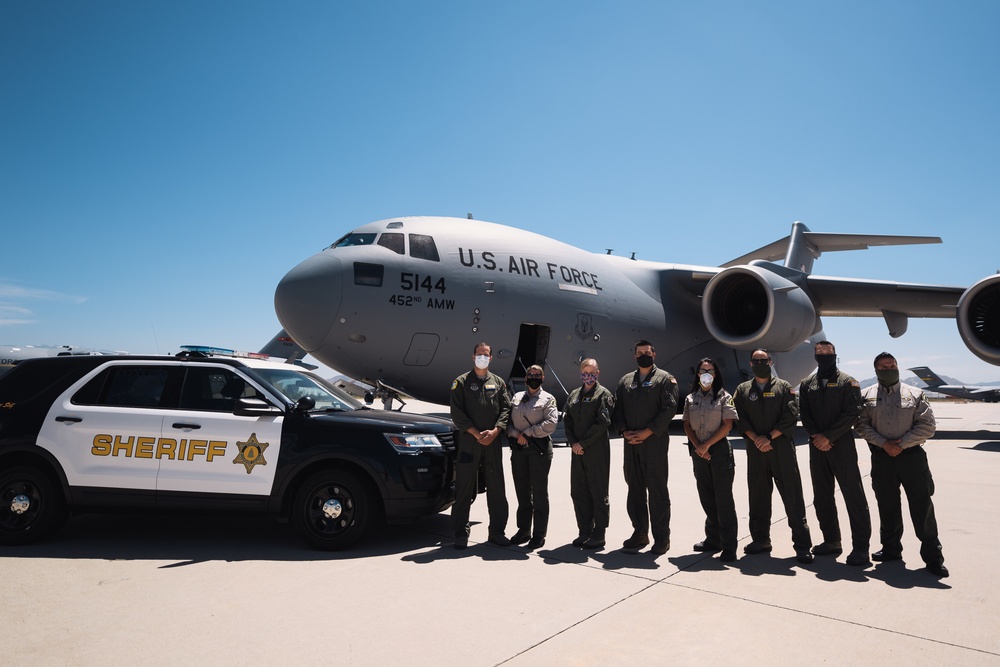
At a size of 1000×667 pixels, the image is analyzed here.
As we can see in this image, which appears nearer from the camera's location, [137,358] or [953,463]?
[137,358]

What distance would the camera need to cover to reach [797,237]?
1931 centimetres

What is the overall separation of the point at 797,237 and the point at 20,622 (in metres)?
20.1

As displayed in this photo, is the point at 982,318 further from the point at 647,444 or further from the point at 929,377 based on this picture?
the point at 929,377

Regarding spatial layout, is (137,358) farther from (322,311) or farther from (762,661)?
(762,661)

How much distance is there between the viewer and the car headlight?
5.29 meters

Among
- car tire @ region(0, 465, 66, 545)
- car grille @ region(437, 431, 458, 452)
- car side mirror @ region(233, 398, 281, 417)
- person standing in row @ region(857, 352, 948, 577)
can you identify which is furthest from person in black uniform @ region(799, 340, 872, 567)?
car tire @ region(0, 465, 66, 545)

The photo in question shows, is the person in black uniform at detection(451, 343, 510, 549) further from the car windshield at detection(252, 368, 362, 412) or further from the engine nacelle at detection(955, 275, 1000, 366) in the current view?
the engine nacelle at detection(955, 275, 1000, 366)

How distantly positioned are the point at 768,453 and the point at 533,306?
7.14 metres

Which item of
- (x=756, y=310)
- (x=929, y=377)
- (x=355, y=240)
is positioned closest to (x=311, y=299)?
(x=355, y=240)

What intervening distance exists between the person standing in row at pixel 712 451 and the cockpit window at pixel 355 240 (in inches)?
285

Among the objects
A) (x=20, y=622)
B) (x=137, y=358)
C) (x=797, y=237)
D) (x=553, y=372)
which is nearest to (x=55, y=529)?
(x=137, y=358)

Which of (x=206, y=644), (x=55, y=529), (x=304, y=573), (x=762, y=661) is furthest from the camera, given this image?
(x=55, y=529)

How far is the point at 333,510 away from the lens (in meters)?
5.16

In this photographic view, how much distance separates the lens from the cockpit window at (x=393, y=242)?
1093cm
